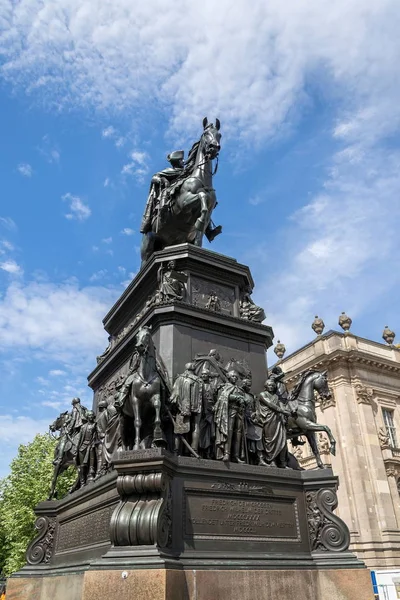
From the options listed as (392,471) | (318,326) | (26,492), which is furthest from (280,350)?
(26,492)

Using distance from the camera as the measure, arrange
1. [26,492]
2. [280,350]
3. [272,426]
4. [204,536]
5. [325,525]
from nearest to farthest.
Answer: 1. [204,536]
2. [325,525]
3. [272,426]
4. [26,492]
5. [280,350]

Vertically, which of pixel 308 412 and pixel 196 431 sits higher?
pixel 308 412

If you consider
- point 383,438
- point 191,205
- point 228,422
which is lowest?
point 228,422

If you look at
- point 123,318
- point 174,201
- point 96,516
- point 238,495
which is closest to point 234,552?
point 238,495

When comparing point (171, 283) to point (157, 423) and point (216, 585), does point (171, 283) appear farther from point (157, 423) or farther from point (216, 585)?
point (216, 585)

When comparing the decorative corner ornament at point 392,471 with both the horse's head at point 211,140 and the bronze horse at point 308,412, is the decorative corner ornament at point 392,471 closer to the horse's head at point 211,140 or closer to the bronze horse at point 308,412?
the bronze horse at point 308,412

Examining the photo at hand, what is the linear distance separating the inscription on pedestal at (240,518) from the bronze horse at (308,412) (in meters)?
1.39

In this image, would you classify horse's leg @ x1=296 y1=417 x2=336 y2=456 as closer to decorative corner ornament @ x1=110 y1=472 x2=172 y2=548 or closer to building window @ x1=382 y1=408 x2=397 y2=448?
decorative corner ornament @ x1=110 y1=472 x2=172 y2=548

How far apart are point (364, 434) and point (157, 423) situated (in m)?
31.4

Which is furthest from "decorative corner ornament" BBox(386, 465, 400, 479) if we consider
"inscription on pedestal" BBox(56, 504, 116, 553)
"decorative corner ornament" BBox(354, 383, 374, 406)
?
"inscription on pedestal" BBox(56, 504, 116, 553)

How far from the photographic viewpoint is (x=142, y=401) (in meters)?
7.94

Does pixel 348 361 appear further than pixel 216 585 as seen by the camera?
Yes

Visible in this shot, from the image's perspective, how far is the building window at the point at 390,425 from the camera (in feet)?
124

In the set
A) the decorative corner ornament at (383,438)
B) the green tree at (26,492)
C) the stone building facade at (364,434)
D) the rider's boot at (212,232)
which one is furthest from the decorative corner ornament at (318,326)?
the rider's boot at (212,232)
